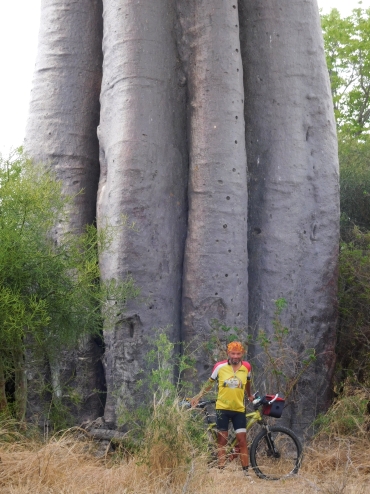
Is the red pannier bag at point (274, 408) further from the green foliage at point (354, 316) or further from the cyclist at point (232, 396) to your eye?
the green foliage at point (354, 316)

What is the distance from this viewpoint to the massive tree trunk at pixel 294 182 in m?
7.19

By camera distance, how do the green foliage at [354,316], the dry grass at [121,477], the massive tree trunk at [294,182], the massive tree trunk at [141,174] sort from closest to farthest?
1. the dry grass at [121,477]
2. the massive tree trunk at [141,174]
3. the massive tree trunk at [294,182]
4. the green foliage at [354,316]

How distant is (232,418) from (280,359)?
49.4 inches

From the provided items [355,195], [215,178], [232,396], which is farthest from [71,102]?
[355,195]

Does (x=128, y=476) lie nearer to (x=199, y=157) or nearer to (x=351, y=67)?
(x=199, y=157)

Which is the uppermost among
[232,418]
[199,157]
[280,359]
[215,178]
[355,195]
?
[355,195]

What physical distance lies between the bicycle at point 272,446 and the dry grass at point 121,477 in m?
0.10

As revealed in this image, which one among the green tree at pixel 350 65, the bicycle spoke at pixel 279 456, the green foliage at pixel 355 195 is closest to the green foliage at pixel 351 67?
the green tree at pixel 350 65

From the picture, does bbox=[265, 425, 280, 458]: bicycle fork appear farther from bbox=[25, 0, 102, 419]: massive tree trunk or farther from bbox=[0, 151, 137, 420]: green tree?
bbox=[25, 0, 102, 419]: massive tree trunk

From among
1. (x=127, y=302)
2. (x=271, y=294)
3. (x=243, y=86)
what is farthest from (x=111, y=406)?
(x=243, y=86)

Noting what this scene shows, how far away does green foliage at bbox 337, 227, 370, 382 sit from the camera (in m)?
7.70

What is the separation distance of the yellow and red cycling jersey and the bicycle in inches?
4.2

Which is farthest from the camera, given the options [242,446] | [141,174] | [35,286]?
[141,174]

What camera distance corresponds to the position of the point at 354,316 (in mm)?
7879
